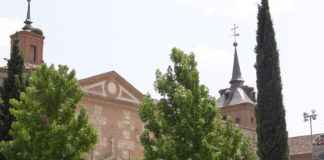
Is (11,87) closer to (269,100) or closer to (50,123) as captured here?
(50,123)

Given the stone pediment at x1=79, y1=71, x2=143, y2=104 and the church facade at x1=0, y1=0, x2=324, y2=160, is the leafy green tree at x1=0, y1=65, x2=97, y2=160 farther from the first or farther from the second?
the stone pediment at x1=79, y1=71, x2=143, y2=104

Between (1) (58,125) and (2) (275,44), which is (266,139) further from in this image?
(1) (58,125)

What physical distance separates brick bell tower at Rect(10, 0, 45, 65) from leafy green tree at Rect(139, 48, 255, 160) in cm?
2362

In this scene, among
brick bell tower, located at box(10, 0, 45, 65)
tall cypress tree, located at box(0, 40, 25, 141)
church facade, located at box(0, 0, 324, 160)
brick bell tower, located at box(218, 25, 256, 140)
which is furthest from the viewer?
brick bell tower, located at box(218, 25, 256, 140)

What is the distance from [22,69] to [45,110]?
4.98m

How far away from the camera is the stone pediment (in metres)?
41.1

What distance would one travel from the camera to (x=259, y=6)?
1035 inches

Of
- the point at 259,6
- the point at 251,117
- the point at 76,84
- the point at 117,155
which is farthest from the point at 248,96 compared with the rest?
the point at 76,84

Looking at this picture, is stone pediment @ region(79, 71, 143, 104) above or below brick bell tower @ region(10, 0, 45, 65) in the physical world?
below

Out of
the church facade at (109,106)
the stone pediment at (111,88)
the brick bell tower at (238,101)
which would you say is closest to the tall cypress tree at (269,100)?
the church facade at (109,106)

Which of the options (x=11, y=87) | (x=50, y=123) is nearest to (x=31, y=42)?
(x=11, y=87)

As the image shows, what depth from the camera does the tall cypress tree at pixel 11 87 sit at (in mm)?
24500

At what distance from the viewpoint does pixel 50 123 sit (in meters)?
21.4

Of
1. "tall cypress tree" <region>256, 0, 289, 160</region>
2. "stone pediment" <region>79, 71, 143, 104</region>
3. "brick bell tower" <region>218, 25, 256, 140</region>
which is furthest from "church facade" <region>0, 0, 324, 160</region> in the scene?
"brick bell tower" <region>218, 25, 256, 140</region>
